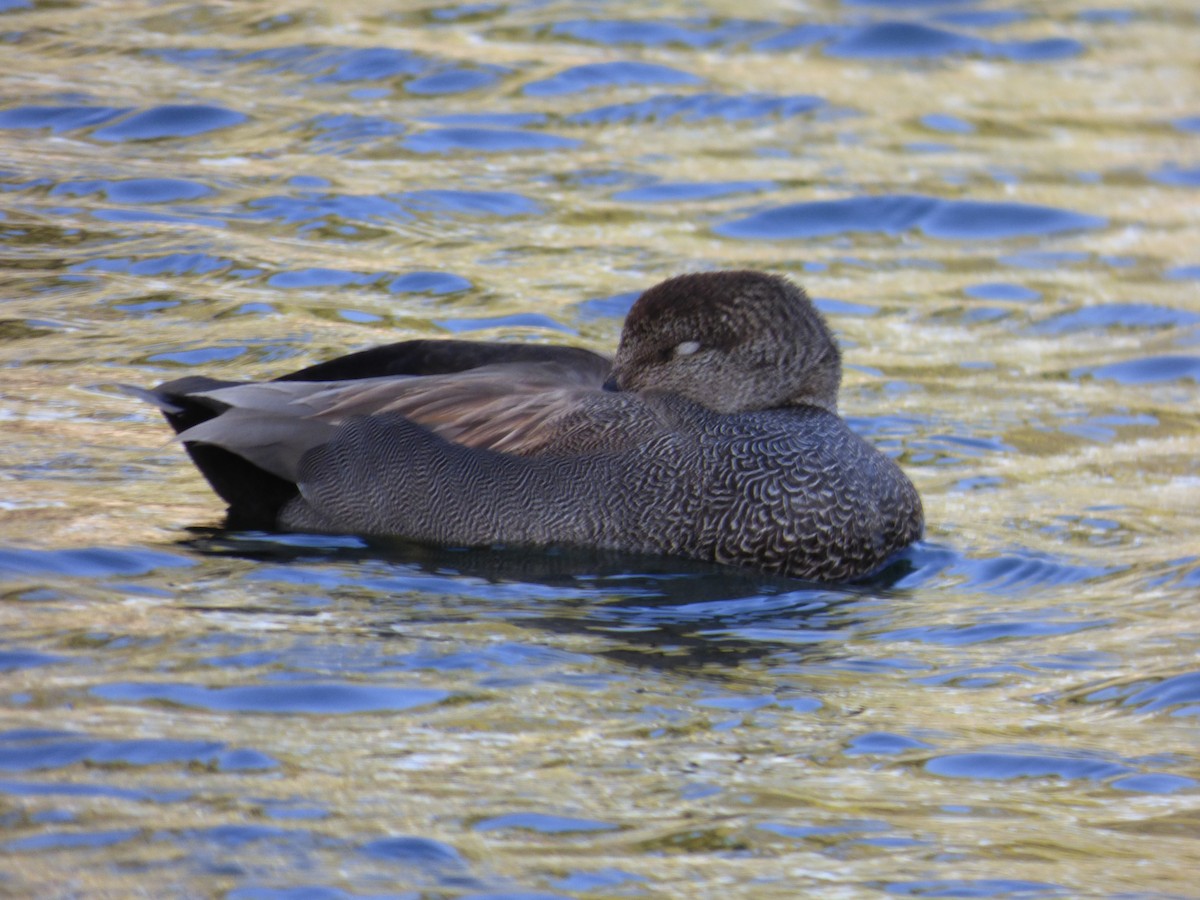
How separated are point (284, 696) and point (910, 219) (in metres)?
8.11

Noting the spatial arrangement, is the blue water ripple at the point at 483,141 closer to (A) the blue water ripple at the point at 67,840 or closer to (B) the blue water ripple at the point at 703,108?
(B) the blue water ripple at the point at 703,108

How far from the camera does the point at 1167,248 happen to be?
12.7 metres

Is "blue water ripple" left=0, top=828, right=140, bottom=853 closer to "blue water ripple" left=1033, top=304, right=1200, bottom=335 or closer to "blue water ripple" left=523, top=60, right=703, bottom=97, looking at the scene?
"blue water ripple" left=1033, top=304, right=1200, bottom=335

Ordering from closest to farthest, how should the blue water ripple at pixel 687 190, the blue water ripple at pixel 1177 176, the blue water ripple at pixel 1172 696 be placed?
the blue water ripple at pixel 1172 696
the blue water ripple at pixel 687 190
the blue water ripple at pixel 1177 176

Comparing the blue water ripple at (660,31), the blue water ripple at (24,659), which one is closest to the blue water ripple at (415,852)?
the blue water ripple at (24,659)

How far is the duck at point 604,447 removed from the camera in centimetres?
721

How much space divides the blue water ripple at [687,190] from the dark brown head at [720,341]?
16.7ft

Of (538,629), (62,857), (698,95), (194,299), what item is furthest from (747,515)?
(698,95)

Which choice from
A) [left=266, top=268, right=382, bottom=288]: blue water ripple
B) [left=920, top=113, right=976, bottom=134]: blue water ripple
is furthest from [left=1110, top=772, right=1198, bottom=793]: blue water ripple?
[left=920, top=113, right=976, bottom=134]: blue water ripple

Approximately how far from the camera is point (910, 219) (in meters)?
12.8

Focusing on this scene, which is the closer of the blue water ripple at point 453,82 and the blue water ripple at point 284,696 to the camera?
the blue water ripple at point 284,696

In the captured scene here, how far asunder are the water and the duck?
17cm

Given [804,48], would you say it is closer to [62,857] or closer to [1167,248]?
[1167,248]

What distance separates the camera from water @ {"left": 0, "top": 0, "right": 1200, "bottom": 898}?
A: 4.89m
